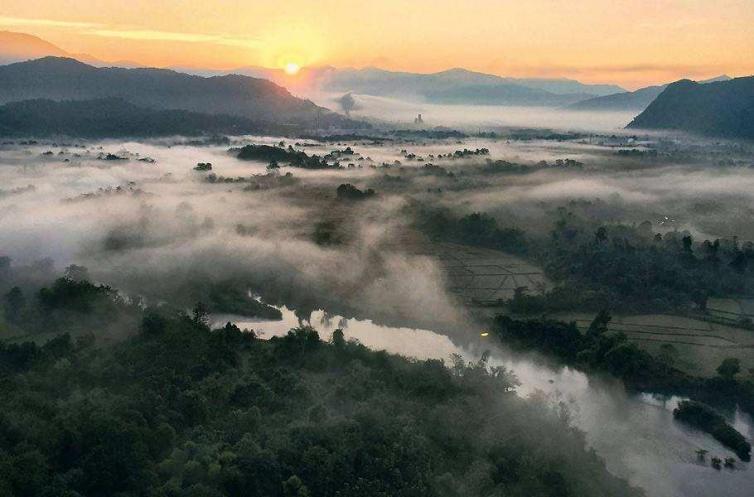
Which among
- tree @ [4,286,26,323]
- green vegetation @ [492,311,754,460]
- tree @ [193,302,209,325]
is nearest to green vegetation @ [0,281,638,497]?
tree @ [193,302,209,325]

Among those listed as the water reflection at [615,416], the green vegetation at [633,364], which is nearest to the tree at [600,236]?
the green vegetation at [633,364]

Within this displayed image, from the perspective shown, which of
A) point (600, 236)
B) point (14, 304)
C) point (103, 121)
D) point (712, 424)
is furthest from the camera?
point (103, 121)

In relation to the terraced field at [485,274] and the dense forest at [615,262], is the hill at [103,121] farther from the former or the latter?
the terraced field at [485,274]

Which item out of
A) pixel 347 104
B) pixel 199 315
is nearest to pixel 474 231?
pixel 199 315

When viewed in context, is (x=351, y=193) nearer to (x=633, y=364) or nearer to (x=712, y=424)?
(x=633, y=364)

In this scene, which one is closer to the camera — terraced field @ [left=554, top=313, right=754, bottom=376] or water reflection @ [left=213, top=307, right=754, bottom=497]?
water reflection @ [left=213, top=307, right=754, bottom=497]

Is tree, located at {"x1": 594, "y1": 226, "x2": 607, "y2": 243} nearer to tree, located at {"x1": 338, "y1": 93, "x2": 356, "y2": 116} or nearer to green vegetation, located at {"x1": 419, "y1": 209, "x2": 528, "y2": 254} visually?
green vegetation, located at {"x1": 419, "y1": 209, "x2": 528, "y2": 254}
